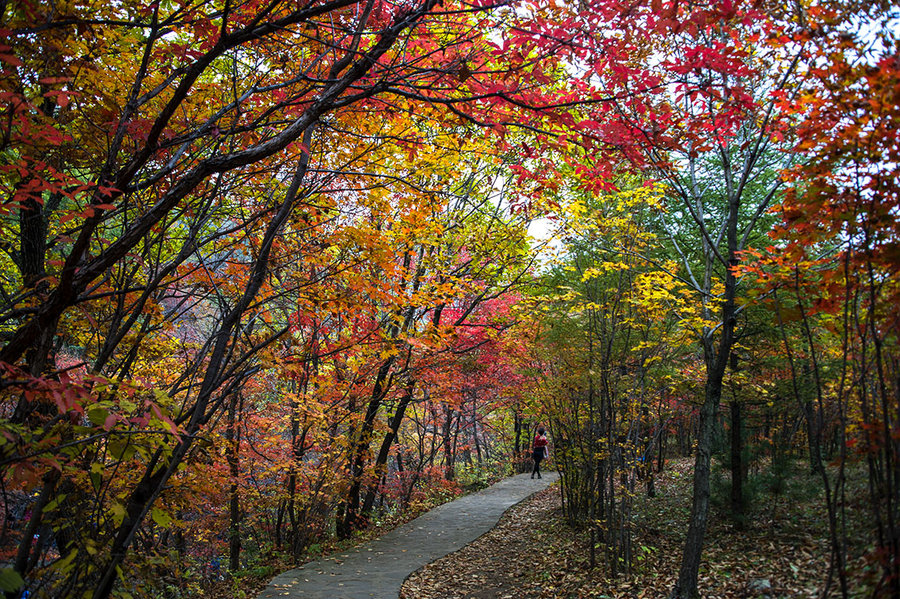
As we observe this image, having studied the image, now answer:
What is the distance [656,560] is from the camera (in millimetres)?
6531

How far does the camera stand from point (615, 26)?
2.77 metres

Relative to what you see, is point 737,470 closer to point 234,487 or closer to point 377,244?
point 377,244

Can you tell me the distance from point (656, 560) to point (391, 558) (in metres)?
3.68

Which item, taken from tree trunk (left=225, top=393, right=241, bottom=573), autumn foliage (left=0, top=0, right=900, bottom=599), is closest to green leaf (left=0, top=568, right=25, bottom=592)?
autumn foliage (left=0, top=0, right=900, bottom=599)

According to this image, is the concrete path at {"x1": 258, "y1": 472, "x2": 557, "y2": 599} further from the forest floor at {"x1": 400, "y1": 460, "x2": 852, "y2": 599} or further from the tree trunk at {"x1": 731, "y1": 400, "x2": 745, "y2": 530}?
the tree trunk at {"x1": 731, "y1": 400, "x2": 745, "y2": 530}

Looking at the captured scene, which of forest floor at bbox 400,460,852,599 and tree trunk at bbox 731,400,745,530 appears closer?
forest floor at bbox 400,460,852,599

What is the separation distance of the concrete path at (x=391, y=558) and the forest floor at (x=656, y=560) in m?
0.27

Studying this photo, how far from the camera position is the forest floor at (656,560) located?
17.4 feet

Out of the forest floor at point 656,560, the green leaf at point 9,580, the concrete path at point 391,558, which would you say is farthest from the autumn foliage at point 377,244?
the concrete path at point 391,558

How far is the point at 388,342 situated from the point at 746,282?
17.8 ft

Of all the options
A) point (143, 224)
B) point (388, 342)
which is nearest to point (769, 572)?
point (388, 342)

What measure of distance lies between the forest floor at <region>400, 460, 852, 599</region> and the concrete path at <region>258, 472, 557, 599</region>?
273 mm

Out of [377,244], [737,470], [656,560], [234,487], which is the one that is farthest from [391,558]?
[737,470]

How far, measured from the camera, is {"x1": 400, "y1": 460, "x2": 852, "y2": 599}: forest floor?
17.4 feet
